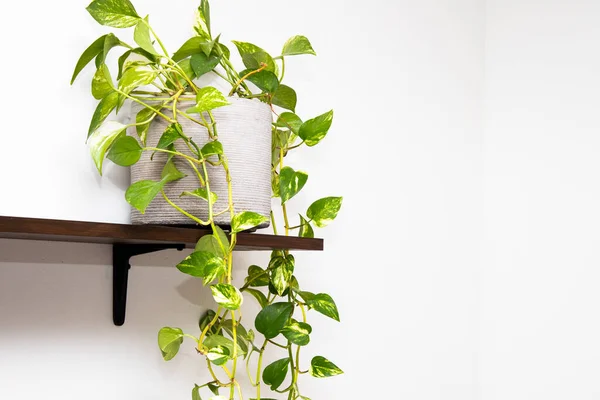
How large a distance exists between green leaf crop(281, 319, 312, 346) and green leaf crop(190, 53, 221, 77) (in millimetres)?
384

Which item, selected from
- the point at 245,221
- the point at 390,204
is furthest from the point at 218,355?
the point at 390,204

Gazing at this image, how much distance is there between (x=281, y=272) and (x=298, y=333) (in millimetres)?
104

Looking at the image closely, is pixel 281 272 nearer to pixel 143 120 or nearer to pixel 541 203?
pixel 143 120

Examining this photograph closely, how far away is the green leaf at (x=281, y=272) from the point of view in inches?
41.0

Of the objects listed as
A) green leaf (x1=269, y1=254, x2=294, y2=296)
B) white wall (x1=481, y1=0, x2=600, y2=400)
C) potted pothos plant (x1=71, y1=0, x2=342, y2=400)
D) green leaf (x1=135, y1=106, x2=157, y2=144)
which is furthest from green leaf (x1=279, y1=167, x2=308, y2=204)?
white wall (x1=481, y1=0, x2=600, y2=400)

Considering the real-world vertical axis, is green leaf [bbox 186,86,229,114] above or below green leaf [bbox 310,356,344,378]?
above

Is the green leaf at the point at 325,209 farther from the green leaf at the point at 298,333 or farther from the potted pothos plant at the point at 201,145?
the green leaf at the point at 298,333

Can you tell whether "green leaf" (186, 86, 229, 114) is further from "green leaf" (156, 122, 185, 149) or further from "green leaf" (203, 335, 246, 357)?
"green leaf" (203, 335, 246, 357)

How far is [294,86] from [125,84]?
47 centimetres

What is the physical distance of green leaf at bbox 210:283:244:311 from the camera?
867 mm

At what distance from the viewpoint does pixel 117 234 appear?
2.63 feet

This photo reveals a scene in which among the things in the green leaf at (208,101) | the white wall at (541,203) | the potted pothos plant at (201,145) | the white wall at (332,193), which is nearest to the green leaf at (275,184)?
the potted pothos plant at (201,145)

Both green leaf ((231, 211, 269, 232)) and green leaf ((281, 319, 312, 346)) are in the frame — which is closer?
green leaf ((231, 211, 269, 232))

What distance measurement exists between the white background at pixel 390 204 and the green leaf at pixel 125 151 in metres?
0.11
